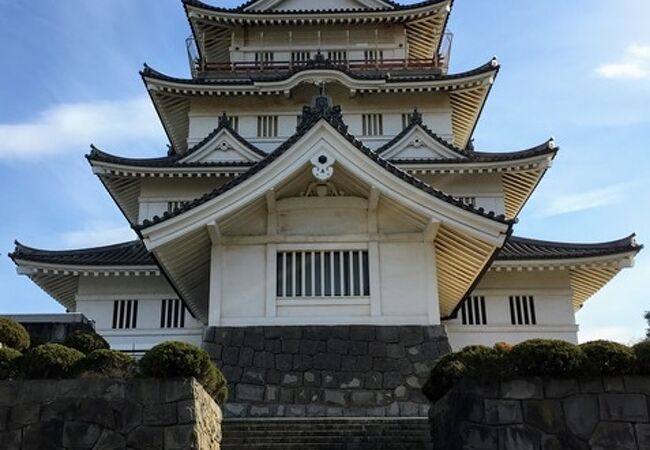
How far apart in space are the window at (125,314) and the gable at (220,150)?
437 centimetres

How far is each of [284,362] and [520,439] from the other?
6.06 m

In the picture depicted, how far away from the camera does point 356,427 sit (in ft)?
35.9

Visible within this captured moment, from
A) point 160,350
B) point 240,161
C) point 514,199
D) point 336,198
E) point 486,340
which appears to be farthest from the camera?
point 514,199

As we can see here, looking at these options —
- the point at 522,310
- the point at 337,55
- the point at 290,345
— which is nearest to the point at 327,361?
the point at 290,345

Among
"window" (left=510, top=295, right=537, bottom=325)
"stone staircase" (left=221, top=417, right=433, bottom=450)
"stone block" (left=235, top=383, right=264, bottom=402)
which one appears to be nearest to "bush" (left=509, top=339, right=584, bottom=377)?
"stone staircase" (left=221, top=417, right=433, bottom=450)

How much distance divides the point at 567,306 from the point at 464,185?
4478 mm

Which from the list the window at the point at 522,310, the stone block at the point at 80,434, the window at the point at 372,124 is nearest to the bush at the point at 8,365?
the stone block at the point at 80,434

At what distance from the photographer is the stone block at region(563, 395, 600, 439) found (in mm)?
7953

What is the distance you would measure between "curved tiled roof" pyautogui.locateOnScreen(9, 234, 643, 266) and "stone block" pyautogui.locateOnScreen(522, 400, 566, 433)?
34.8ft

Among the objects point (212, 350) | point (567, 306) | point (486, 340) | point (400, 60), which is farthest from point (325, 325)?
point (400, 60)

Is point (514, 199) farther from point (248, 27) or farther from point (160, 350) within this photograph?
point (160, 350)

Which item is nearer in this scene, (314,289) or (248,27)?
(314,289)

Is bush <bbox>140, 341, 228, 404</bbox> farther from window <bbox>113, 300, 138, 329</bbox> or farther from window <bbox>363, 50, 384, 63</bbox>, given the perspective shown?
window <bbox>363, 50, 384, 63</bbox>

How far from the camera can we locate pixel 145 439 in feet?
26.0
